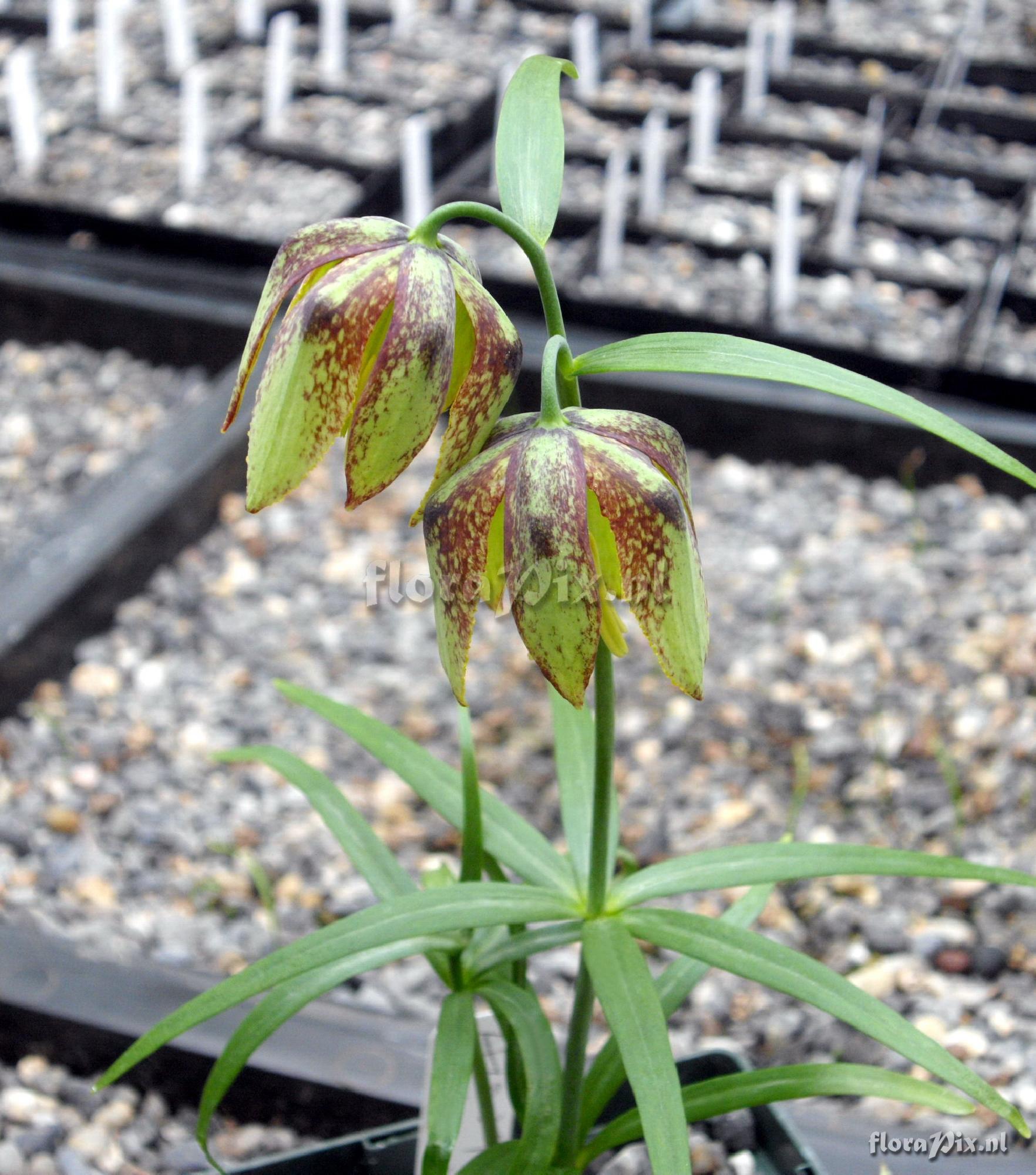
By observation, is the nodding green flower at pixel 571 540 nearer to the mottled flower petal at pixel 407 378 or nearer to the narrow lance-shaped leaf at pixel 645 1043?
the mottled flower petal at pixel 407 378

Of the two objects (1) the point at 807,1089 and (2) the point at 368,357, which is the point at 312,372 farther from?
(1) the point at 807,1089

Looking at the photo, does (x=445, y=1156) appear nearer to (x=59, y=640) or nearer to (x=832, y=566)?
(x=59, y=640)

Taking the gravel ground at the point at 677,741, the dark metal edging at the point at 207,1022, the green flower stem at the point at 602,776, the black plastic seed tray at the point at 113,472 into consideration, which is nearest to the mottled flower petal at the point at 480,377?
the green flower stem at the point at 602,776

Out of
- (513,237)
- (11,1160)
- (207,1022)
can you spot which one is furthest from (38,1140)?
(513,237)

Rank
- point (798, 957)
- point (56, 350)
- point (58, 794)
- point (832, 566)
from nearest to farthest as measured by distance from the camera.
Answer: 1. point (798, 957)
2. point (58, 794)
3. point (832, 566)
4. point (56, 350)

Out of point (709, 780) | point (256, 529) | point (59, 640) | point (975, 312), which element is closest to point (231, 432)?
point (256, 529)
